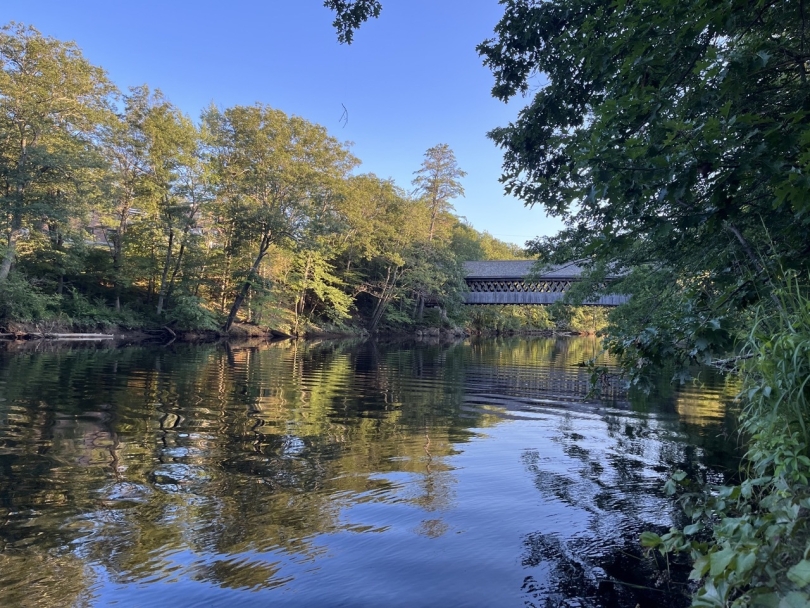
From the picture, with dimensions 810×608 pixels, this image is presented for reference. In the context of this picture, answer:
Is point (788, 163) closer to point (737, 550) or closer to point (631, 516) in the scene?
point (737, 550)

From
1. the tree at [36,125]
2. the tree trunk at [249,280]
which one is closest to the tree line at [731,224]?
the tree at [36,125]

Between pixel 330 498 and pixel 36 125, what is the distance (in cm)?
2756

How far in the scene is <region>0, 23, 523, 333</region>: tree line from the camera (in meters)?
25.3

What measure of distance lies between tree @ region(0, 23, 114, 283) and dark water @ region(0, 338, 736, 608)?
1726 cm

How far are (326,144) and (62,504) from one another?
1336 inches

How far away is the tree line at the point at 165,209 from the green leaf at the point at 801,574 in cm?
2941

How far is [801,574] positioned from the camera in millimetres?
1802

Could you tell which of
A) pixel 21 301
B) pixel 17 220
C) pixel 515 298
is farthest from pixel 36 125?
pixel 515 298

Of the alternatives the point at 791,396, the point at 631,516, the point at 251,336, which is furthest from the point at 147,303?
the point at 791,396

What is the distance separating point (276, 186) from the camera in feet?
116

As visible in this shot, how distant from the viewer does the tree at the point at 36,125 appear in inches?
969

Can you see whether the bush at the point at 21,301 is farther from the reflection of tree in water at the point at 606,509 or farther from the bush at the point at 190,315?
the reflection of tree in water at the point at 606,509

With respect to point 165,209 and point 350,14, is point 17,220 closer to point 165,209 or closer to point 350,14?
point 165,209

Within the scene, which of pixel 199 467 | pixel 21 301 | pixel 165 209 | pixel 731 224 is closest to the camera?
pixel 731 224
